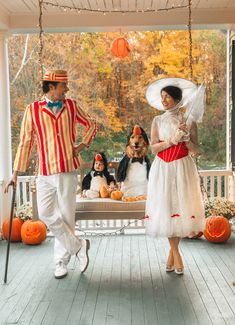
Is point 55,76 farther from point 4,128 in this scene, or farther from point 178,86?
point 4,128

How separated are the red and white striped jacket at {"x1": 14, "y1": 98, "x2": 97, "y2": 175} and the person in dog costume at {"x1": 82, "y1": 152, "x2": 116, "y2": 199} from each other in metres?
0.89

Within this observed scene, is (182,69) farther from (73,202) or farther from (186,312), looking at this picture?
(186,312)

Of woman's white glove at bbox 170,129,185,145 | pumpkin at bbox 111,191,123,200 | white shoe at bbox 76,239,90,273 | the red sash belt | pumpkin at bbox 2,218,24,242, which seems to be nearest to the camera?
woman's white glove at bbox 170,129,185,145

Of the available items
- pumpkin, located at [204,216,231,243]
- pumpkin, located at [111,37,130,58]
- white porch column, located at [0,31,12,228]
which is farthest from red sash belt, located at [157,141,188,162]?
white porch column, located at [0,31,12,228]

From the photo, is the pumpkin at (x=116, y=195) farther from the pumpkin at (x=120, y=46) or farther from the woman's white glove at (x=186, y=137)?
the pumpkin at (x=120, y=46)

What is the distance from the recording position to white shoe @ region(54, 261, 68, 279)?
4535 millimetres

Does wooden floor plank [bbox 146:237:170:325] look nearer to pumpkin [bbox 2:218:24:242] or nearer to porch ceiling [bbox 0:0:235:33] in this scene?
pumpkin [bbox 2:218:24:242]

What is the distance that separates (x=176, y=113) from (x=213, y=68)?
159 inches

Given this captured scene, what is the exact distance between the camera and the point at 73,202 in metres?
4.53

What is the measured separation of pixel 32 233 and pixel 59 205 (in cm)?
142

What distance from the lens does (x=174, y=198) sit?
4.46 metres

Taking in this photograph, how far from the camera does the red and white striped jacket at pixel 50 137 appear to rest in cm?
441

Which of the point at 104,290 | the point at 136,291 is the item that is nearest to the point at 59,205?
the point at 104,290

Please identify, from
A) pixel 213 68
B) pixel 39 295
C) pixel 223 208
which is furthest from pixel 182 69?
pixel 39 295
